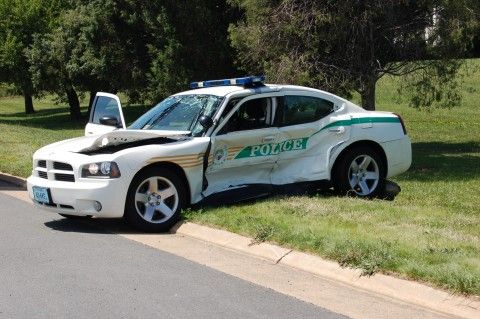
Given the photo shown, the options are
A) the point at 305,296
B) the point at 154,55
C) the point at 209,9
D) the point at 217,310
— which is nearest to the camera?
the point at 217,310

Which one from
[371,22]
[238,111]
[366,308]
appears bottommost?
[366,308]

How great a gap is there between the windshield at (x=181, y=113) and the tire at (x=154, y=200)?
0.74 meters

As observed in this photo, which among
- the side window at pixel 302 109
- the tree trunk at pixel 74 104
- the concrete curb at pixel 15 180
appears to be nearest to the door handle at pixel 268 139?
the side window at pixel 302 109

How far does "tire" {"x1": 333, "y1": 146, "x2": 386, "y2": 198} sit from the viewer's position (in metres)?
9.47

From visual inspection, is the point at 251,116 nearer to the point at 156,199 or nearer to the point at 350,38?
the point at 156,199

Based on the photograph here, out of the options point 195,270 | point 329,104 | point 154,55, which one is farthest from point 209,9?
point 195,270

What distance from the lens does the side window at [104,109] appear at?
10.3 metres

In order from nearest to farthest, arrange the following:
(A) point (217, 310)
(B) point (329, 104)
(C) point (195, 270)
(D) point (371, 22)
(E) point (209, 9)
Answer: (A) point (217, 310) < (C) point (195, 270) < (B) point (329, 104) < (D) point (371, 22) < (E) point (209, 9)

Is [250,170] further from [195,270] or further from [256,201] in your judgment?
[195,270]

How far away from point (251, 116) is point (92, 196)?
236 centimetres

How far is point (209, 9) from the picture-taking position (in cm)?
2656

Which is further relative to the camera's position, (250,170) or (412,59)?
(412,59)

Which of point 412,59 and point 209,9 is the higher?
point 209,9

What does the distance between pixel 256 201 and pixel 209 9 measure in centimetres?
1849
